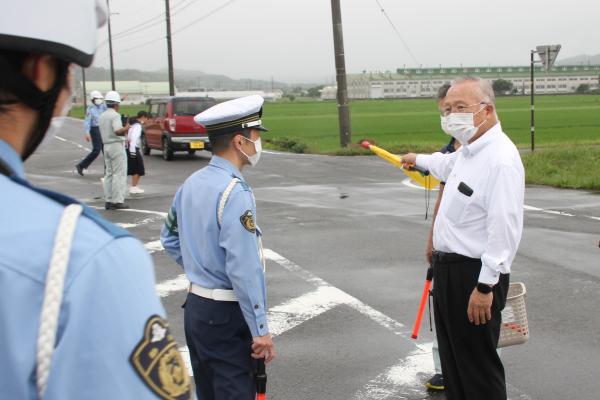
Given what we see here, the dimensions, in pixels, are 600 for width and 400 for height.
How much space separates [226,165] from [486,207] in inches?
55.0

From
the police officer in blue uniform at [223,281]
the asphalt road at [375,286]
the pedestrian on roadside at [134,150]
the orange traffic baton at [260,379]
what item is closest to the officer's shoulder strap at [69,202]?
the asphalt road at [375,286]

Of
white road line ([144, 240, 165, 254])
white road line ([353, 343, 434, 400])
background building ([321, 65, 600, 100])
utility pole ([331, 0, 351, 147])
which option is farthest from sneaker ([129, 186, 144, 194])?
background building ([321, 65, 600, 100])

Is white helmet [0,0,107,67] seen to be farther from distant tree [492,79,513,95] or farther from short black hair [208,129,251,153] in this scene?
distant tree [492,79,513,95]

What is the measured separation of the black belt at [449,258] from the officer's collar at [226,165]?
51.0 inches

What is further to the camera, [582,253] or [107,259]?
[582,253]

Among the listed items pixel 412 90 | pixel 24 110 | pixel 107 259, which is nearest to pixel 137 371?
pixel 107 259

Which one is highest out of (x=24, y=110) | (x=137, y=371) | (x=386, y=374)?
(x=24, y=110)

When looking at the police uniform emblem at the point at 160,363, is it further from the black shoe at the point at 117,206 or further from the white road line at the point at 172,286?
the black shoe at the point at 117,206

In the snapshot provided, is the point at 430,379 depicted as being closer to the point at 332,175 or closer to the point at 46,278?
the point at 46,278

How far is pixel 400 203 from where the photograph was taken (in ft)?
43.7

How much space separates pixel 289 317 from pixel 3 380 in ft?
18.3

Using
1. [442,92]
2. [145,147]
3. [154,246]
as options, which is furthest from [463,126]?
[145,147]

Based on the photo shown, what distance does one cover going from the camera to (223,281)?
133 inches

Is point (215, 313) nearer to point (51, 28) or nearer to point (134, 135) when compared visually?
point (51, 28)
